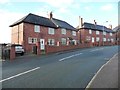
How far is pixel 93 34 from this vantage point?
3061 inches

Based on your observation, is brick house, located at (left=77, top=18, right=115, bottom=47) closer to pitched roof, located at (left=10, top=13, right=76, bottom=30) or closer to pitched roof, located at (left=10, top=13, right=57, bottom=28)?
pitched roof, located at (left=10, top=13, right=76, bottom=30)

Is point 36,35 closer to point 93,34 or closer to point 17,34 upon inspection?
point 17,34

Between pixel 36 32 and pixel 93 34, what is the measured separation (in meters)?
36.3

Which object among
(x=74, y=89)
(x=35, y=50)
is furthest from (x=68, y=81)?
(x=35, y=50)

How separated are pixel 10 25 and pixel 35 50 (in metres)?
18.0

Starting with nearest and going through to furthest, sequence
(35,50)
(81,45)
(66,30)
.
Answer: (35,50), (81,45), (66,30)

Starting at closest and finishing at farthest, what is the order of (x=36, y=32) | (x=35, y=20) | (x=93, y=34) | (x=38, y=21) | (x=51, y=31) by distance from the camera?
1. (x=36, y=32)
2. (x=35, y=20)
3. (x=38, y=21)
4. (x=51, y=31)
5. (x=93, y=34)

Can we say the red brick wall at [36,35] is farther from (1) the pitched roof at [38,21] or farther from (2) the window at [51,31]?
(1) the pitched roof at [38,21]

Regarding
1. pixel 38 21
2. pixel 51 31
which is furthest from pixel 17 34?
pixel 51 31

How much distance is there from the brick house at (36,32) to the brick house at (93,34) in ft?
48.8

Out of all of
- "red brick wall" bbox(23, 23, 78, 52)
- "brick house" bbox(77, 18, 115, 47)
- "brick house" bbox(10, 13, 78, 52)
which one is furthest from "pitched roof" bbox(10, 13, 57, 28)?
"brick house" bbox(77, 18, 115, 47)

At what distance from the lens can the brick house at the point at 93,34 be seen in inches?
2852

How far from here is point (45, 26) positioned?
161 feet

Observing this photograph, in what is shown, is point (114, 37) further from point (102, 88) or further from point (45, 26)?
point (102, 88)
